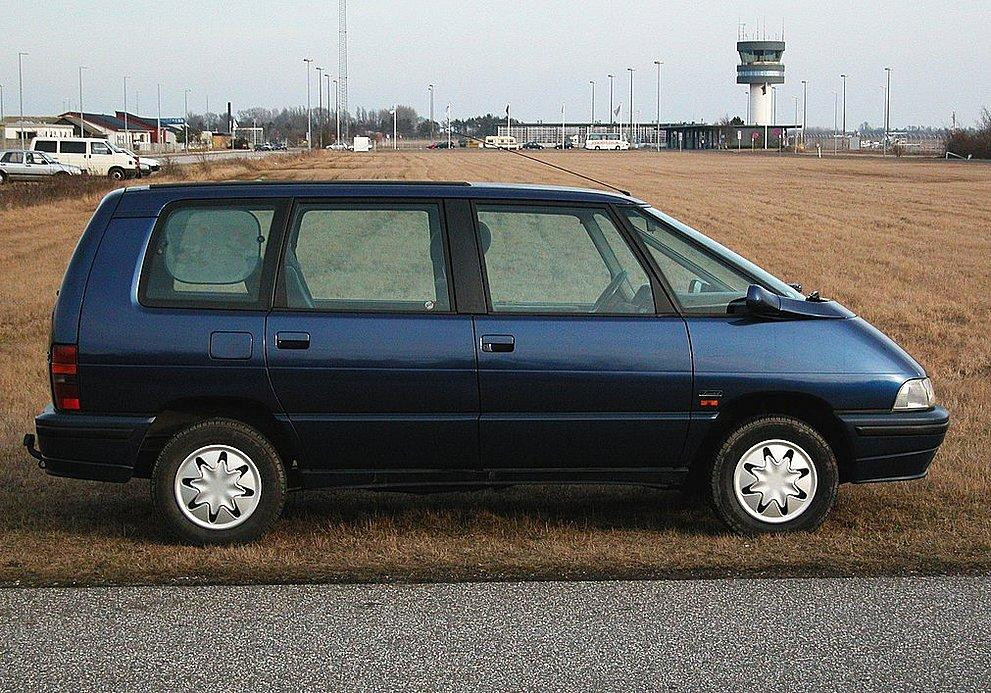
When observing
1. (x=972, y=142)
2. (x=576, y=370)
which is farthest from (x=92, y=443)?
(x=972, y=142)

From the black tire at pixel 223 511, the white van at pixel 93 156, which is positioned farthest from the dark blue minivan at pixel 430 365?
the white van at pixel 93 156

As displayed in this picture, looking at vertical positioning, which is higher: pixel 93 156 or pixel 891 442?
pixel 93 156

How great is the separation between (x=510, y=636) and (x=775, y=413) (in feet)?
6.78

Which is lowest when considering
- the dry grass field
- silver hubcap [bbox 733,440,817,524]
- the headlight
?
the dry grass field

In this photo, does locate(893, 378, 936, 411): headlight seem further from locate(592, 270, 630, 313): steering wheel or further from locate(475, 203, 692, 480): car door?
locate(592, 270, 630, 313): steering wheel

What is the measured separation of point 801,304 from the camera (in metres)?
6.34

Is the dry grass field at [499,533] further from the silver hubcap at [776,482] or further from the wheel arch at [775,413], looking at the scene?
the wheel arch at [775,413]

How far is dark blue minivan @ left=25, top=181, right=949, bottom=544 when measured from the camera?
6.04 metres

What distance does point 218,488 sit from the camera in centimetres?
613

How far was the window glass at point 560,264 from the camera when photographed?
6.21m

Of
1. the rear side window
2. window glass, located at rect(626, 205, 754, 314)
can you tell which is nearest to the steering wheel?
window glass, located at rect(626, 205, 754, 314)

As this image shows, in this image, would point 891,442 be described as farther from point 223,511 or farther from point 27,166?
point 27,166

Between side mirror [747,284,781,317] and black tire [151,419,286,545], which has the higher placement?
side mirror [747,284,781,317]

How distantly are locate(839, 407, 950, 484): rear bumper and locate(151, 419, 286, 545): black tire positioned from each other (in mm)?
2564
